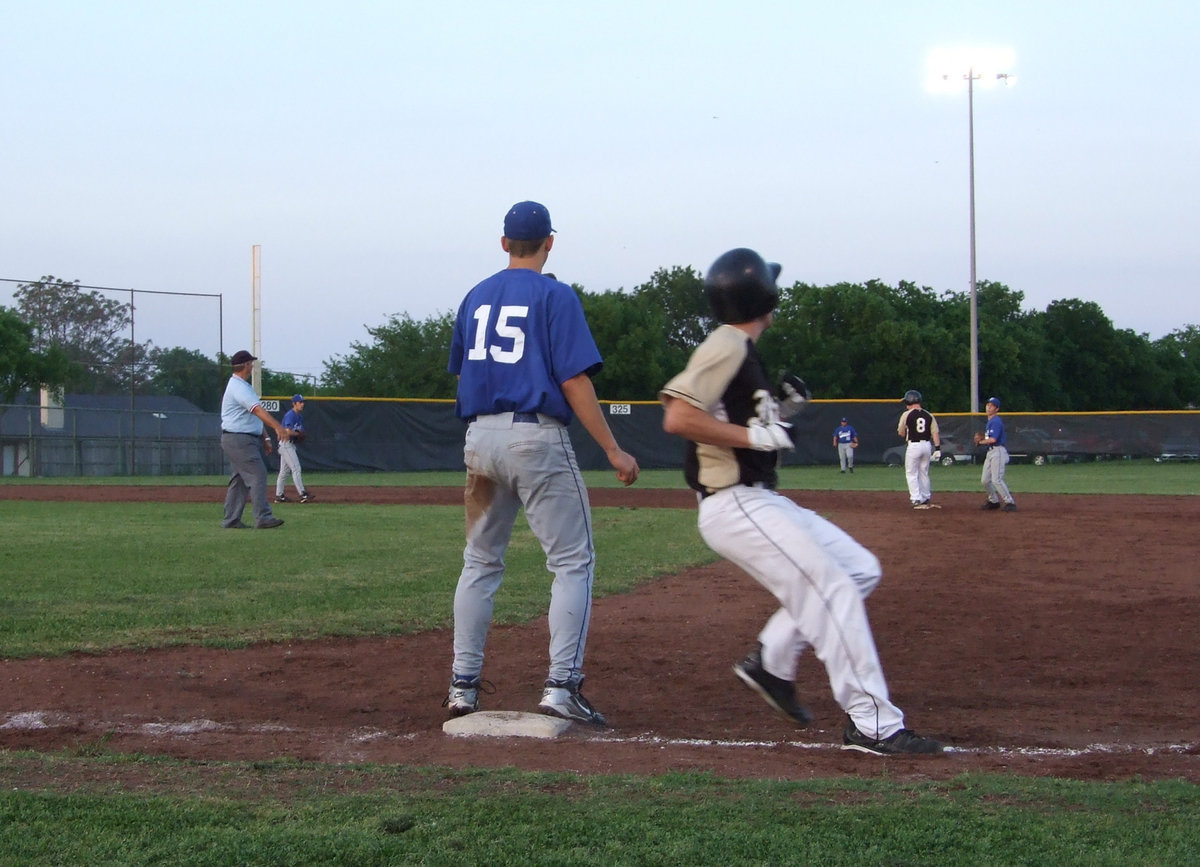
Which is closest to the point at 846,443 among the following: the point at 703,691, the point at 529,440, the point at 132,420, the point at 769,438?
the point at 132,420

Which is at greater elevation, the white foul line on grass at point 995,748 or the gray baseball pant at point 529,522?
the gray baseball pant at point 529,522

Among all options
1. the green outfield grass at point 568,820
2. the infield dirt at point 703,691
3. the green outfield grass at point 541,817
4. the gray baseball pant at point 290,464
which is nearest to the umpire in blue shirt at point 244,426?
the gray baseball pant at point 290,464

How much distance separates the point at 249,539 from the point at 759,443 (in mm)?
8886

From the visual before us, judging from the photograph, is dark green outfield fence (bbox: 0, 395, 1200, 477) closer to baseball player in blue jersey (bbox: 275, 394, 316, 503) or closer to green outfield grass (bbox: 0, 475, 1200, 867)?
baseball player in blue jersey (bbox: 275, 394, 316, 503)

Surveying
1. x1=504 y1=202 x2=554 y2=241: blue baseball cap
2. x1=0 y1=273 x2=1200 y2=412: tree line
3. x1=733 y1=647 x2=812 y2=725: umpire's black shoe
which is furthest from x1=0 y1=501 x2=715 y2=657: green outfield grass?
x1=0 y1=273 x2=1200 y2=412: tree line

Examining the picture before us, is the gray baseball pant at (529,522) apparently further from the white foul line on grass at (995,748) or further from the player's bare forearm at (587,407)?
the white foul line on grass at (995,748)

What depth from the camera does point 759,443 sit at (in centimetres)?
401

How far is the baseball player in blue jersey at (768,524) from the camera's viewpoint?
405cm

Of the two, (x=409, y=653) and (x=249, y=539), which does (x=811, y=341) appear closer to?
(x=249, y=539)

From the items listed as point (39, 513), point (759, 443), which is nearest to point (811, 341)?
point (39, 513)

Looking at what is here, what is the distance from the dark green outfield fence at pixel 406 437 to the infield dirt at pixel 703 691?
22.9m

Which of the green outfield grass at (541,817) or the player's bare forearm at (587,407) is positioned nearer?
the green outfield grass at (541,817)

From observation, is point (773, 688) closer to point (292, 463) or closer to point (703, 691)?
point (703, 691)

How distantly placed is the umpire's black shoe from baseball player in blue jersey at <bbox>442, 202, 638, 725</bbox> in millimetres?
662
